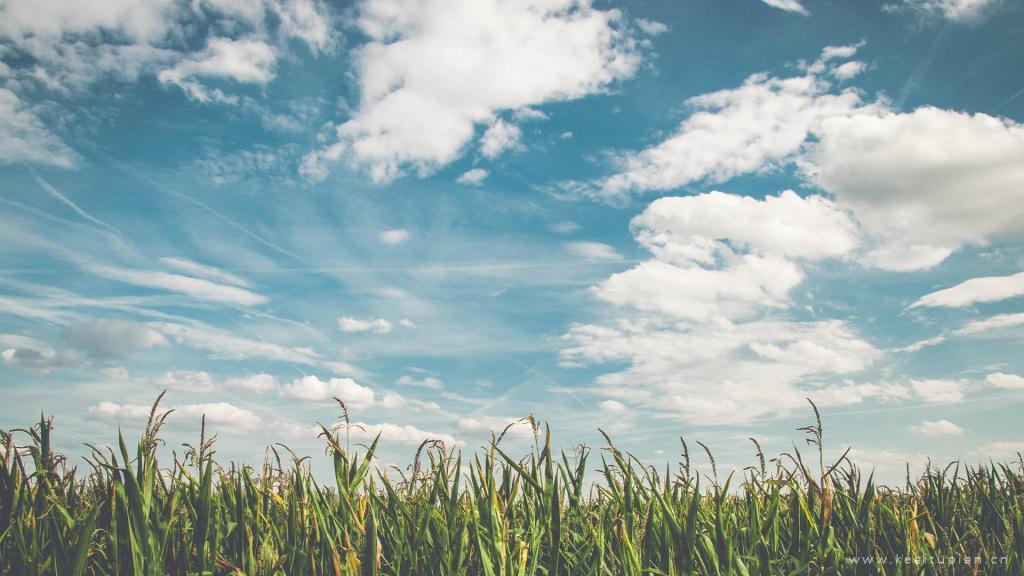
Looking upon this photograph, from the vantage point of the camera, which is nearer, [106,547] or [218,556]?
[218,556]

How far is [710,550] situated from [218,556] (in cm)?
305

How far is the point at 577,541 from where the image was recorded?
5.19 m

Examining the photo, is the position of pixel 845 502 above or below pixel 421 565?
above

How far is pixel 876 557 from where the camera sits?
15.9 feet

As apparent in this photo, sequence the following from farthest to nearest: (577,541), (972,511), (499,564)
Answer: (972,511) < (577,541) < (499,564)

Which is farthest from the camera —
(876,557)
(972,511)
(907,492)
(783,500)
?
(907,492)

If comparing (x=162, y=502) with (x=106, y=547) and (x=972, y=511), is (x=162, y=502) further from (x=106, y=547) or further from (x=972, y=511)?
(x=972, y=511)

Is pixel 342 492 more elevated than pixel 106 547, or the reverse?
pixel 342 492

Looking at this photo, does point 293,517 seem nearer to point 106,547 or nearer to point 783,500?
point 106,547

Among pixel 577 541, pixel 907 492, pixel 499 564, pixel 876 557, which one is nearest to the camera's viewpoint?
pixel 499 564

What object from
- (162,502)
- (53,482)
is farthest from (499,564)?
(53,482)

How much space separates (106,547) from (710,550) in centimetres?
389

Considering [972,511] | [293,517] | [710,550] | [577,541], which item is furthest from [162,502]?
[972,511]

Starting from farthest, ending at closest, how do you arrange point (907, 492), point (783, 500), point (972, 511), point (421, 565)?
1. point (907, 492)
2. point (972, 511)
3. point (783, 500)
4. point (421, 565)
